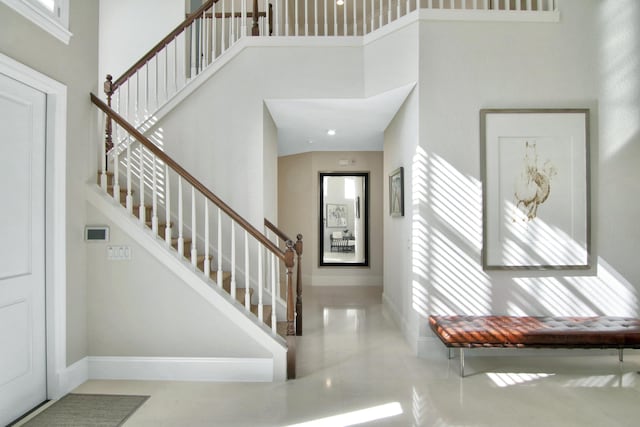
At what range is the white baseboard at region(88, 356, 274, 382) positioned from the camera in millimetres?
3195

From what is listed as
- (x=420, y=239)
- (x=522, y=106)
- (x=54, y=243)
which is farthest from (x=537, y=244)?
(x=54, y=243)

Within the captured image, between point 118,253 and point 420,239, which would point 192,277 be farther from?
point 420,239

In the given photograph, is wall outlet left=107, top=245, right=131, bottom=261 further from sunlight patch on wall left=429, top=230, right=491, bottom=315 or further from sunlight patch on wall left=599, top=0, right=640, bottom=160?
sunlight patch on wall left=599, top=0, right=640, bottom=160

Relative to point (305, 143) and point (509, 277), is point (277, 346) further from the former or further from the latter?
point (305, 143)

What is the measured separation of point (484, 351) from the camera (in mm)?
3787

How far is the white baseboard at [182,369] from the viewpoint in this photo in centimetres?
320

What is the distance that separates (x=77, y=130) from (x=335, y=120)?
301cm

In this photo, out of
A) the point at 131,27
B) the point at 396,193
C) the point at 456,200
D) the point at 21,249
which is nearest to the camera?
the point at 21,249

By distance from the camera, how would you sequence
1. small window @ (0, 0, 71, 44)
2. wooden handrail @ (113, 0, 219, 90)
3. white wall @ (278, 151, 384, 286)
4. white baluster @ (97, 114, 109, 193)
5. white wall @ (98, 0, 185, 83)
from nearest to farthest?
small window @ (0, 0, 71, 44) → white baluster @ (97, 114, 109, 193) → wooden handrail @ (113, 0, 219, 90) → white wall @ (98, 0, 185, 83) → white wall @ (278, 151, 384, 286)

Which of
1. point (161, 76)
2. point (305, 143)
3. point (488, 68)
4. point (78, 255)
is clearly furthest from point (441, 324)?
point (161, 76)

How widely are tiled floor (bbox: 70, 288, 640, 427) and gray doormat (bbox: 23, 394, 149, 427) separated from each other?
10cm

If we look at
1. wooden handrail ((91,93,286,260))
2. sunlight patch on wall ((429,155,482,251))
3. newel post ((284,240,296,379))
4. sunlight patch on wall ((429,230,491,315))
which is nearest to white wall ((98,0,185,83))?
wooden handrail ((91,93,286,260))

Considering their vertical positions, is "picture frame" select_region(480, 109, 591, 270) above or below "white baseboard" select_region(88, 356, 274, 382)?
above

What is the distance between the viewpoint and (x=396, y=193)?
484 cm
